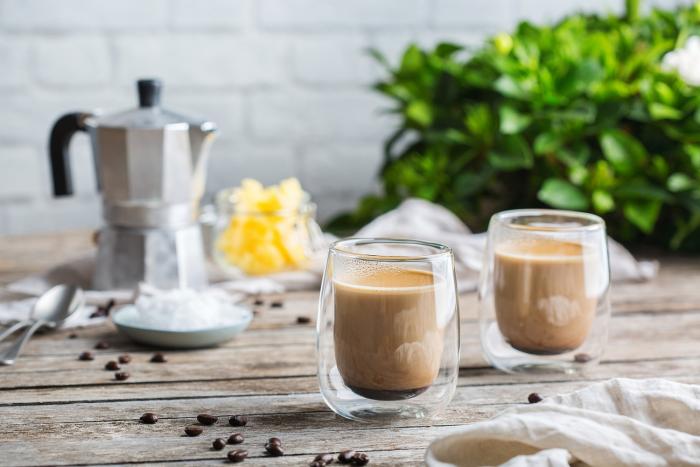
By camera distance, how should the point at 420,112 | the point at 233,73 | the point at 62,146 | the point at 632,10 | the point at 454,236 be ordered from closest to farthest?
the point at 62,146
the point at 454,236
the point at 420,112
the point at 632,10
the point at 233,73

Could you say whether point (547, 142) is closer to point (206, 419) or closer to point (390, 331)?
point (390, 331)

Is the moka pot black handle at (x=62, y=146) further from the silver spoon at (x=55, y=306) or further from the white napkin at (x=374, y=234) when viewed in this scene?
the silver spoon at (x=55, y=306)

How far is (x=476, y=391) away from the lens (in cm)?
107

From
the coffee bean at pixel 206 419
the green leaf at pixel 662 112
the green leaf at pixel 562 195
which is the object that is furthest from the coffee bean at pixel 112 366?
the green leaf at pixel 662 112

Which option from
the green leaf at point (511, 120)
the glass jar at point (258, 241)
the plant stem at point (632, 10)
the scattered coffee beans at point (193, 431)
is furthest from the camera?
the plant stem at point (632, 10)

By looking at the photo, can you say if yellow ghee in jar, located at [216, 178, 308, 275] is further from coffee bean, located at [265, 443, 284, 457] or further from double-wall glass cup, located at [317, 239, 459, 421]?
coffee bean, located at [265, 443, 284, 457]

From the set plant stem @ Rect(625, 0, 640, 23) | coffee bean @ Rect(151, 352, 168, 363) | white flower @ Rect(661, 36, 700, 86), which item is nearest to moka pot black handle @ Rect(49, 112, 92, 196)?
coffee bean @ Rect(151, 352, 168, 363)

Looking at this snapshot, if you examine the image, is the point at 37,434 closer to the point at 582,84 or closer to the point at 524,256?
the point at 524,256

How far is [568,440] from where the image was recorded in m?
0.81

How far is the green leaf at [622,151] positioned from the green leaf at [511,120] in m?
0.16

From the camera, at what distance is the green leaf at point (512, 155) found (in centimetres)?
185

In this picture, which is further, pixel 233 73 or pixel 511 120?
pixel 233 73

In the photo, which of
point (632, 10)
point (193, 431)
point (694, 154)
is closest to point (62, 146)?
point (193, 431)

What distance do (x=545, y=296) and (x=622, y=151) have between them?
83cm
